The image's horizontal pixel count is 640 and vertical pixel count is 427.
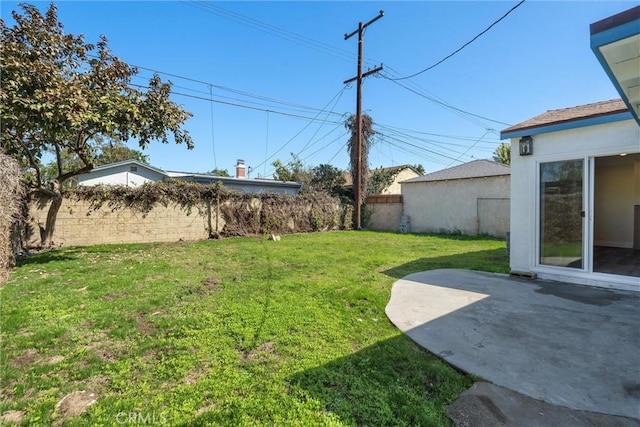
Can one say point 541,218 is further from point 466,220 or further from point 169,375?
point 466,220

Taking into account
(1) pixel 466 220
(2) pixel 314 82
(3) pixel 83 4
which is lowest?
(1) pixel 466 220

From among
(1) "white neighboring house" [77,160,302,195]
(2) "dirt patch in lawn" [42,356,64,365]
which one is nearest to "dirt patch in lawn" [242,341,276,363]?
(2) "dirt patch in lawn" [42,356,64,365]

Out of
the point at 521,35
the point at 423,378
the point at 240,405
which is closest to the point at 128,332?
the point at 240,405

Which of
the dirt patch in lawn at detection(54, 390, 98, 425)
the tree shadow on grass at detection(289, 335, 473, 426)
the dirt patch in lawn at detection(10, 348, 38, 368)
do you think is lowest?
the tree shadow on grass at detection(289, 335, 473, 426)

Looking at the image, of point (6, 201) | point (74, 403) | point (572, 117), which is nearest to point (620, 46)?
point (572, 117)

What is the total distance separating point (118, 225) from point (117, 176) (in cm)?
947

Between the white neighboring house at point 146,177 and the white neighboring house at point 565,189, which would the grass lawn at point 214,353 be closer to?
the white neighboring house at point 565,189

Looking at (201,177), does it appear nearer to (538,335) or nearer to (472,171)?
(472,171)

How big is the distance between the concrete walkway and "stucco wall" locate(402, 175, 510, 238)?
850 centimetres

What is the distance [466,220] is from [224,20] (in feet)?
43.4

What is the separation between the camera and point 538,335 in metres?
3.18

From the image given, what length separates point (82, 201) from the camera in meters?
9.38

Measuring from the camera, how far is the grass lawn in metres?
2.00

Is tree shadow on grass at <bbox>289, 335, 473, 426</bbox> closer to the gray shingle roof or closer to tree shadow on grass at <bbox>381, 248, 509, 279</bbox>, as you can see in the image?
tree shadow on grass at <bbox>381, 248, 509, 279</bbox>
